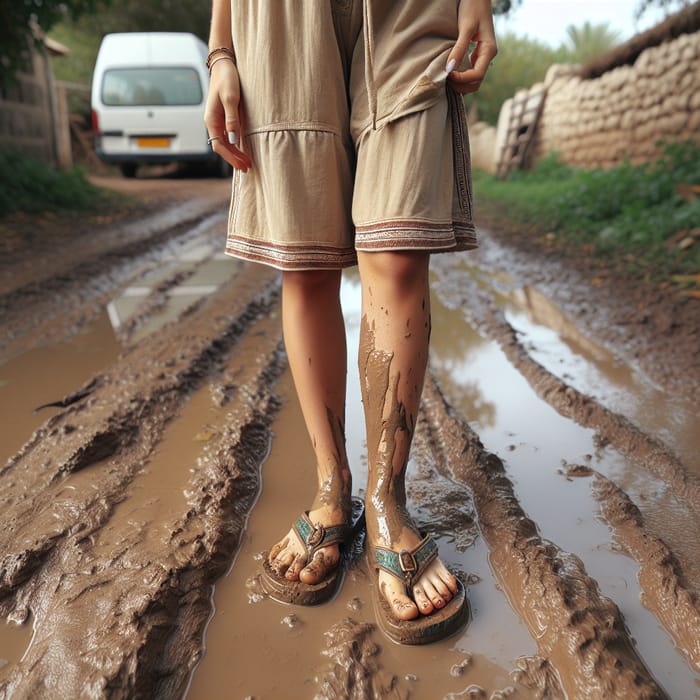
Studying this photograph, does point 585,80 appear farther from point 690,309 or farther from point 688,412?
point 688,412

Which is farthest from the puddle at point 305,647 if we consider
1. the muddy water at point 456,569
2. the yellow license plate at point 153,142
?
the yellow license plate at point 153,142

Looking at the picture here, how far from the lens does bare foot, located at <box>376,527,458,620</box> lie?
46.6 inches

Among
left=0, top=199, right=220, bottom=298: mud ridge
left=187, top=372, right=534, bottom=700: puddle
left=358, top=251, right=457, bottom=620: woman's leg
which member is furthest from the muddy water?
left=0, top=199, right=220, bottom=298: mud ridge

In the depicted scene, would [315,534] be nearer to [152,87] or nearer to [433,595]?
[433,595]

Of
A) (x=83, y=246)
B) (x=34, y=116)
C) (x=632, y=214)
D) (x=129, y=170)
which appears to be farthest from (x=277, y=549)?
(x=129, y=170)

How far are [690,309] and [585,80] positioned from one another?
22.1 ft

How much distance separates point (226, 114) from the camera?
1285mm

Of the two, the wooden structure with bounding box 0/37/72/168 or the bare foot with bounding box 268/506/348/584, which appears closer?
the bare foot with bounding box 268/506/348/584

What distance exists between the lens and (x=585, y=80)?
8609 millimetres

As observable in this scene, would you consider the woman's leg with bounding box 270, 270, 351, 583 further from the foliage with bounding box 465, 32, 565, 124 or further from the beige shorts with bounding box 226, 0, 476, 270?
the foliage with bounding box 465, 32, 565, 124

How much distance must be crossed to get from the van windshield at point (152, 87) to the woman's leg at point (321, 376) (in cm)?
930

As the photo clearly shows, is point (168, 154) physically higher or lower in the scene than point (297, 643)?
lower

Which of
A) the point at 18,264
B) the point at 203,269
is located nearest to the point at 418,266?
the point at 203,269

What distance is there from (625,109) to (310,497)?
23.3ft
